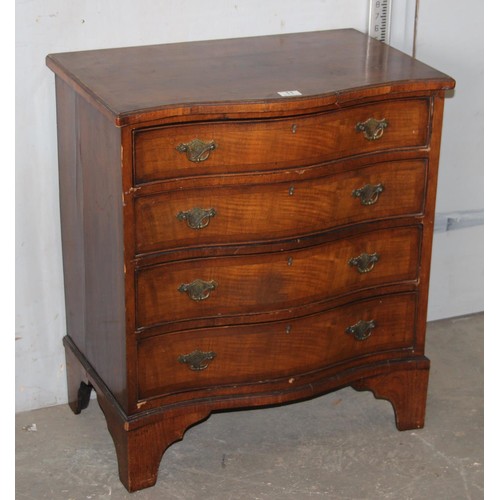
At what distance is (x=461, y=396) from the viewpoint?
3537 millimetres

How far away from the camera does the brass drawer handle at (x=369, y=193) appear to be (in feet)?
9.72

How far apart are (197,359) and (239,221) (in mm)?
418

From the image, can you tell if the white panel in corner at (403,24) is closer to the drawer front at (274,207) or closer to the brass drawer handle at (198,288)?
the drawer front at (274,207)

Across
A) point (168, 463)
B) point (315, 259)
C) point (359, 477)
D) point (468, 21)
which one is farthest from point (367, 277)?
point (468, 21)

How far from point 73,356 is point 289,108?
112 cm

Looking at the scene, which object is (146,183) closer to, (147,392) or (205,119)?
(205,119)

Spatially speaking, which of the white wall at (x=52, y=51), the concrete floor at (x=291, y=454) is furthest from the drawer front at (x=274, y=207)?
the concrete floor at (x=291, y=454)

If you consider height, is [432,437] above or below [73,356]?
below

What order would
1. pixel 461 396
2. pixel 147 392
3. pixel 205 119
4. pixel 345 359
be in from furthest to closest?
pixel 461 396
pixel 345 359
pixel 147 392
pixel 205 119

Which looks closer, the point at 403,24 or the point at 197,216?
the point at 197,216

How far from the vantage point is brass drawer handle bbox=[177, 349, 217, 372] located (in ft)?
9.67

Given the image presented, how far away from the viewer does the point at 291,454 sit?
3.22 metres

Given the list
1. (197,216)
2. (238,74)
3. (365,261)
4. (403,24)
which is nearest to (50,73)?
(238,74)

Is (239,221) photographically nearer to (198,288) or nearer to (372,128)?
(198,288)
